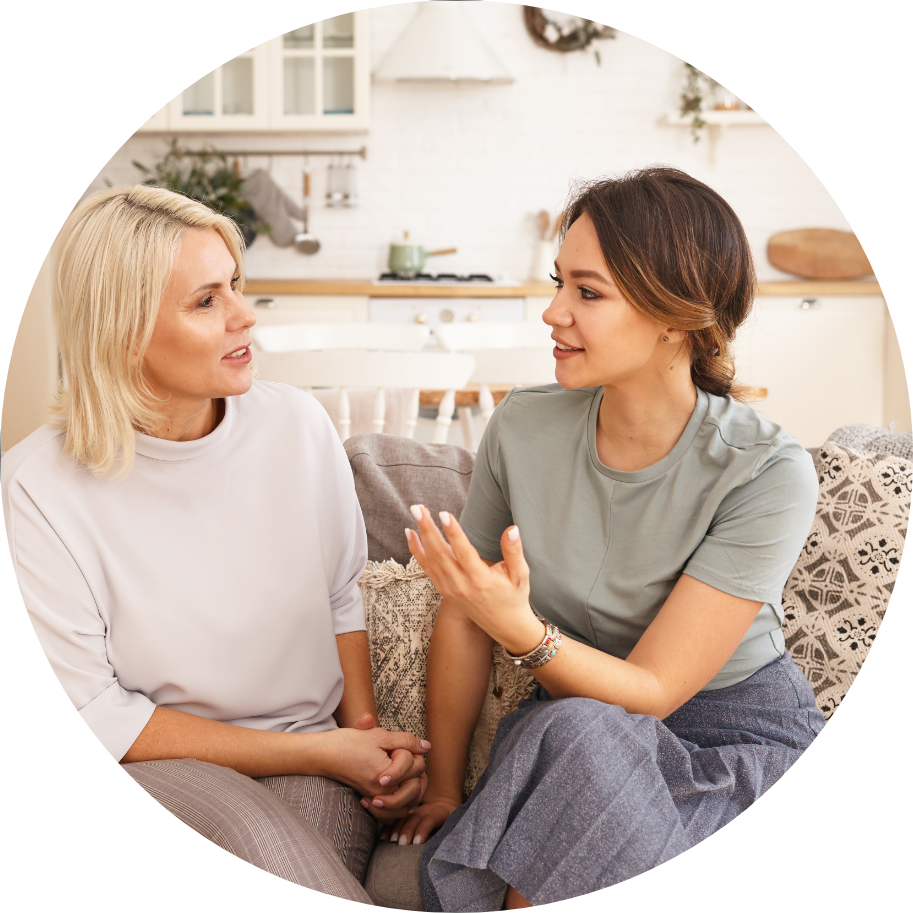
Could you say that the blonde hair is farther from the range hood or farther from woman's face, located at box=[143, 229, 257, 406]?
the range hood

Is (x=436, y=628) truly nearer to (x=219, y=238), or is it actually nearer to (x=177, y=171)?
(x=219, y=238)

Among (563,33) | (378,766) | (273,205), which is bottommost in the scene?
(378,766)

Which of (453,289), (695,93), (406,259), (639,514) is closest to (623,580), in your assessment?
(639,514)

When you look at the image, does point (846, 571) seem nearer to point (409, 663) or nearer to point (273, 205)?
point (409, 663)

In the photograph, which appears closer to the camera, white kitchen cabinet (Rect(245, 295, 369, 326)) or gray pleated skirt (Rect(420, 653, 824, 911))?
gray pleated skirt (Rect(420, 653, 824, 911))

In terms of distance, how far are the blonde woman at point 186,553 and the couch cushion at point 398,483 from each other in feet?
0.68

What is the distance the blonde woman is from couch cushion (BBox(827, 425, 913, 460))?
948mm

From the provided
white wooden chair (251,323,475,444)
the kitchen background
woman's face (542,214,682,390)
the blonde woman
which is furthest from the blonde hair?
the kitchen background

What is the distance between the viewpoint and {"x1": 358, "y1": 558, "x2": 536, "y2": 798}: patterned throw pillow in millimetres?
1427

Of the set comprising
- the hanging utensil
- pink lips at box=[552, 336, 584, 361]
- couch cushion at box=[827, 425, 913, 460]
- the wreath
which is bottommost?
couch cushion at box=[827, 425, 913, 460]

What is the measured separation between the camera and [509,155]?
4.62 meters

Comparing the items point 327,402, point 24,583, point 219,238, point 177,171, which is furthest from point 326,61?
point 24,583

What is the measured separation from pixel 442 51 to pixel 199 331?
3.52 m

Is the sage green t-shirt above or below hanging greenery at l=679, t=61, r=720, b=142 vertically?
below
